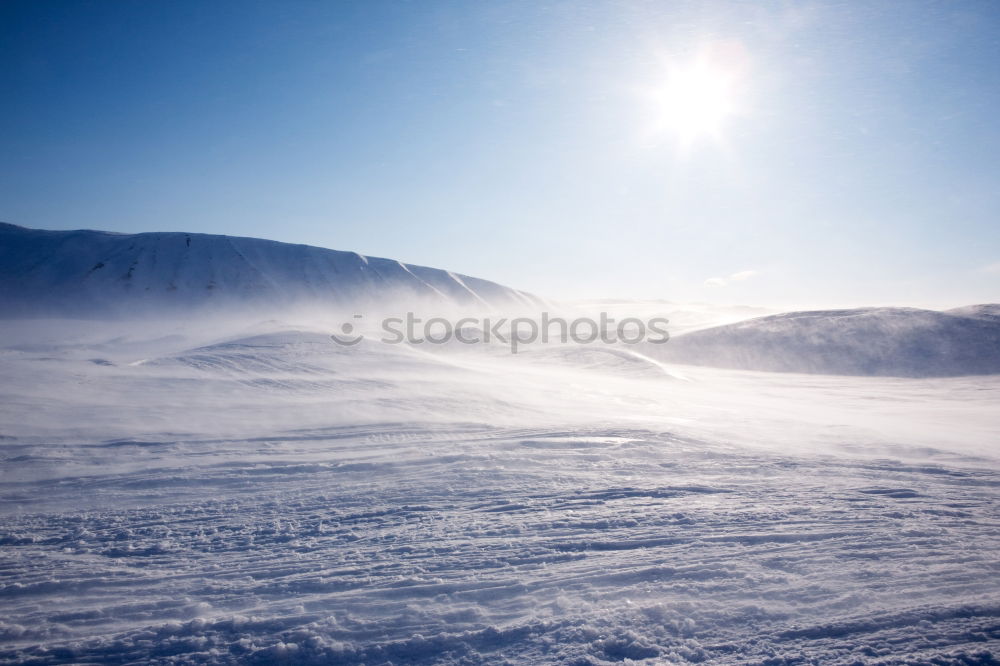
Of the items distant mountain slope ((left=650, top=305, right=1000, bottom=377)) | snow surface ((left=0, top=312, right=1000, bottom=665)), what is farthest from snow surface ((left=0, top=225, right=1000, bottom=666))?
distant mountain slope ((left=650, top=305, right=1000, bottom=377))

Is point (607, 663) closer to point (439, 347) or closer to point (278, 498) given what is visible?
point (278, 498)

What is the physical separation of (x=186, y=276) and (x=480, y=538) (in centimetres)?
6985

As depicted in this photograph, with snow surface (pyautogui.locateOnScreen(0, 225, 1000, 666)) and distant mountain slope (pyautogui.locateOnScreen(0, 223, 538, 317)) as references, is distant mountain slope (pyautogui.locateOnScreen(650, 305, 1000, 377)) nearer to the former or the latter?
snow surface (pyautogui.locateOnScreen(0, 225, 1000, 666))

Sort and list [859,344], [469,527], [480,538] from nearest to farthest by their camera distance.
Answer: [480,538]
[469,527]
[859,344]

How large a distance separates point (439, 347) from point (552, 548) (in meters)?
23.0

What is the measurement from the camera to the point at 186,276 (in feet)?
207

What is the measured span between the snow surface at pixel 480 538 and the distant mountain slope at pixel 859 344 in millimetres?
21108

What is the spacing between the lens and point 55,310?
181ft

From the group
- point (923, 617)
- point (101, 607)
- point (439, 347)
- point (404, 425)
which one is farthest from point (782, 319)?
point (101, 607)

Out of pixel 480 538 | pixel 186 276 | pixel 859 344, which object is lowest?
pixel 480 538

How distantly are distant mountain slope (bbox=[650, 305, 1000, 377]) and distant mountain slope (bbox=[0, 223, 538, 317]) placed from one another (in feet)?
136

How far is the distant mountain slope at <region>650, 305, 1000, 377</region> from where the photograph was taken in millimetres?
27812

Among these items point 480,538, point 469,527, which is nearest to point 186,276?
point 469,527

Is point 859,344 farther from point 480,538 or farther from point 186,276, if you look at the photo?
point 186,276
